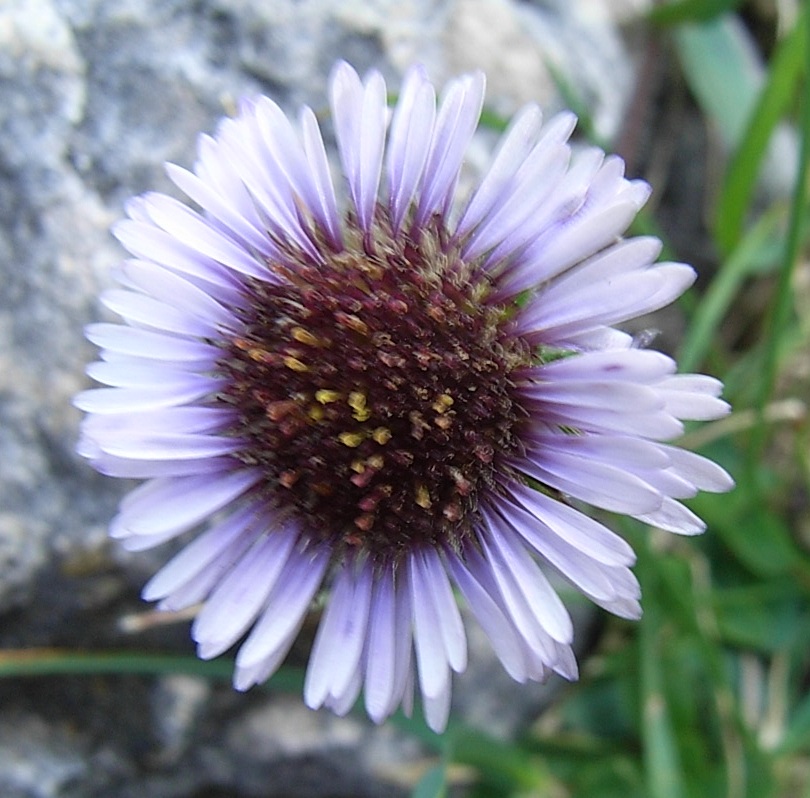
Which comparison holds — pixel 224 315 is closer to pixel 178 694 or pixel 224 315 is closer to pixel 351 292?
pixel 351 292

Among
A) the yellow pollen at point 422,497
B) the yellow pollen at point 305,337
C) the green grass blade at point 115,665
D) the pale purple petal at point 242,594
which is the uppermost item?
the yellow pollen at point 305,337

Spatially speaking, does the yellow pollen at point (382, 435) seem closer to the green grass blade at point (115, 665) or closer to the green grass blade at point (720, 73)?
the green grass blade at point (115, 665)

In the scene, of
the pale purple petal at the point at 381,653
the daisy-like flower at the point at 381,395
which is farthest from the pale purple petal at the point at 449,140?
the pale purple petal at the point at 381,653

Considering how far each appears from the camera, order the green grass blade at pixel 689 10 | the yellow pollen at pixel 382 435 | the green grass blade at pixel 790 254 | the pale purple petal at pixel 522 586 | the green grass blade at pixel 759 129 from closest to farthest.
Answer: the pale purple petal at pixel 522 586
the yellow pollen at pixel 382 435
the green grass blade at pixel 790 254
the green grass blade at pixel 759 129
the green grass blade at pixel 689 10

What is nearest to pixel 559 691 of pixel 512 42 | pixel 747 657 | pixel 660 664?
pixel 660 664

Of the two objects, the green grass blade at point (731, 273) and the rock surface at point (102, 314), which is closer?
the rock surface at point (102, 314)

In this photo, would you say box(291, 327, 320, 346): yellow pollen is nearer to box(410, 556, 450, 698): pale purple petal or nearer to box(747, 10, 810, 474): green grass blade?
box(410, 556, 450, 698): pale purple petal

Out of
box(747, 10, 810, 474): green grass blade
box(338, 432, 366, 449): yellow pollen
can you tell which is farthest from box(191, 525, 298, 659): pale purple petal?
box(747, 10, 810, 474): green grass blade

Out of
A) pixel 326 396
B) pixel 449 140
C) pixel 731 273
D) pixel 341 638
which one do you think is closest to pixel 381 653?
pixel 341 638
